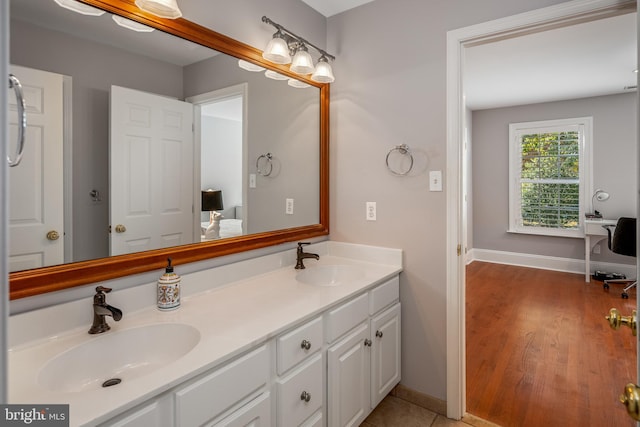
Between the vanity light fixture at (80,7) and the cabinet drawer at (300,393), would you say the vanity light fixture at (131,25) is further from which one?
the cabinet drawer at (300,393)

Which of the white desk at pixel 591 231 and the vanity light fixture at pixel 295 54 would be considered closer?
the vanity light fixture at pixel 295 54

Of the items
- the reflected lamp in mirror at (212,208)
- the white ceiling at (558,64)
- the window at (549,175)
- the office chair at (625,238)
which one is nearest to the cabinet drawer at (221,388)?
the reflected lamp in mirror at (212,208)

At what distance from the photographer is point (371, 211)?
85.7 inches

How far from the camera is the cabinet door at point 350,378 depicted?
1.48m

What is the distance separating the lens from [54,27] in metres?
1.12

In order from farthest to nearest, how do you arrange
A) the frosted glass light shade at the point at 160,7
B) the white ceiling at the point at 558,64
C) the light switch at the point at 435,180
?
the white ceiling at the point at 558,64
the light switch at the point at 435,180
the frosted glass light shade at the point at 160,7

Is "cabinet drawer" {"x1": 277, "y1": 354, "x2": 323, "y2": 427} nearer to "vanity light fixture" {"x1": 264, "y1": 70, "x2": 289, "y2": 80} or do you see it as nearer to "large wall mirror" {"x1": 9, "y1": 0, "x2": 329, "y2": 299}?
"large wall mirror" {"x1": 9, "y1": 0, "x2": 329, "y2": 299}

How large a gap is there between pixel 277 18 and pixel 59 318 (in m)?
1.79

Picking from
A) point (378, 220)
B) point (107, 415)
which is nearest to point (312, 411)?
point (107, 415)

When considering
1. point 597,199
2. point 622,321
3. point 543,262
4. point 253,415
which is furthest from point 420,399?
point 597,199

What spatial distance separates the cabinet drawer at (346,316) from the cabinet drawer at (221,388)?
0.39 metres

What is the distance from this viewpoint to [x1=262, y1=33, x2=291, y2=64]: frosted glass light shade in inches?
70.2

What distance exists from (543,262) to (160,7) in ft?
19.2

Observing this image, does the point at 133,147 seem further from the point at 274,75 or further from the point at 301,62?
the point at 301,62
